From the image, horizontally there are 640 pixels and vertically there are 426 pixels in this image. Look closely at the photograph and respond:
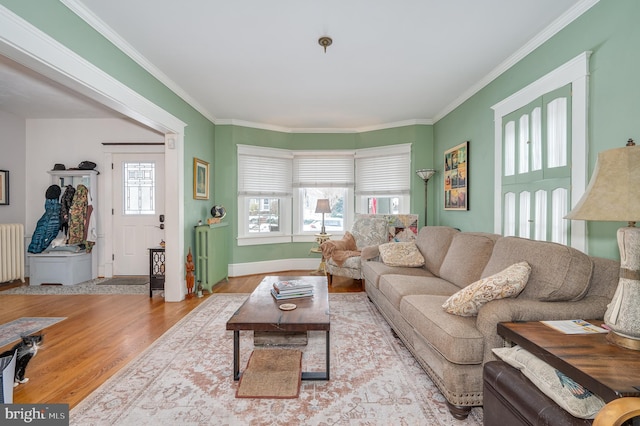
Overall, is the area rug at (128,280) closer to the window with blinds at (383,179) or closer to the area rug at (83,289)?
the area rug at (83,289)

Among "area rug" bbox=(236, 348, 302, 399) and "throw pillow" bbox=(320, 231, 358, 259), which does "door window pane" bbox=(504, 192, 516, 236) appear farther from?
"area rug" bbox=(236, 348, 302, 399)

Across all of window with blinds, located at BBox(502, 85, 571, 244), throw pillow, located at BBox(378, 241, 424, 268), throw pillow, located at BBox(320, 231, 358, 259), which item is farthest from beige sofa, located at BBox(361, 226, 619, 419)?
throw pillow, located at BBox(320, 231, 358, 259)

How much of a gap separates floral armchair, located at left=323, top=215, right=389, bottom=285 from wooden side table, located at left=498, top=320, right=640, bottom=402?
2804 millimetres

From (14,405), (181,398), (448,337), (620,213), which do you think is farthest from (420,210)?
(14,405)

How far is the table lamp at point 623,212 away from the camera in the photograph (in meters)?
1.18

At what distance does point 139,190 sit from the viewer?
16.5ft

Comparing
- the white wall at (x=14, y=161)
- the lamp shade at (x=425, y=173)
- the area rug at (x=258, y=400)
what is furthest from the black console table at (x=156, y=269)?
the lamp shade at (x=425, y=173)

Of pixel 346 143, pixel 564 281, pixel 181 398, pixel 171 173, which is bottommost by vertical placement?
pixel 181 398

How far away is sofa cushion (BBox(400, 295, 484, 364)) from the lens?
167cm

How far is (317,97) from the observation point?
158 inches

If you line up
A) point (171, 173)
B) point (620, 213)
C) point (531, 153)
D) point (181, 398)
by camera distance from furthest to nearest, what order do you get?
1. point (171, 173)
2. point (531, 153)
3. point (181, 398)
4. point (620, 213)

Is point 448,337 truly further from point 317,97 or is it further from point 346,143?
point 346,143

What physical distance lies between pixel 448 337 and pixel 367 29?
2.40 metres

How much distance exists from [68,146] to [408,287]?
5.82 metres
